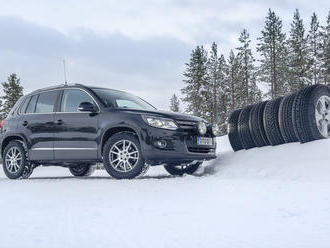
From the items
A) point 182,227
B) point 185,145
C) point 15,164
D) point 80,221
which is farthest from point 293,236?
point 15,164

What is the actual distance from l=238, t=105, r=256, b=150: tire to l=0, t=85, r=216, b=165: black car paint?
0.98 meters

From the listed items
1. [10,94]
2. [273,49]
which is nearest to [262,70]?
[273,49]

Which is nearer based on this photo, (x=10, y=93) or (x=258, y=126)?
(x=258, y=126)

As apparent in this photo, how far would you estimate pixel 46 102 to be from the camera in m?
8.37

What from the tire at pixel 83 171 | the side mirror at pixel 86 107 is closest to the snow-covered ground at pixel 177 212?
the side mirror at pixel 86 107

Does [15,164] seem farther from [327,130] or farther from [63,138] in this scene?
[327,130]

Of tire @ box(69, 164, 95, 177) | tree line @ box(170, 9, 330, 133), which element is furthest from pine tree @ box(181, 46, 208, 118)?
tire @ box(69, 164, 95, 177)

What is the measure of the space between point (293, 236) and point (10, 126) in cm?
719

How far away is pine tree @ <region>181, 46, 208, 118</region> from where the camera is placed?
46312 millimetres

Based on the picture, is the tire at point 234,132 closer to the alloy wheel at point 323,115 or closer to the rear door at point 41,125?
the alloy wheel at point 323,115

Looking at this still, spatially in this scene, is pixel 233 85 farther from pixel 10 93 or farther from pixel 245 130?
pixel 245 130

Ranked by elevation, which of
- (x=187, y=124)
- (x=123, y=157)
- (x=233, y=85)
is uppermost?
(x=233, y=85)

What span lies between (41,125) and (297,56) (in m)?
39.4

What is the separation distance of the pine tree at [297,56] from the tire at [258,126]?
35200 mm
